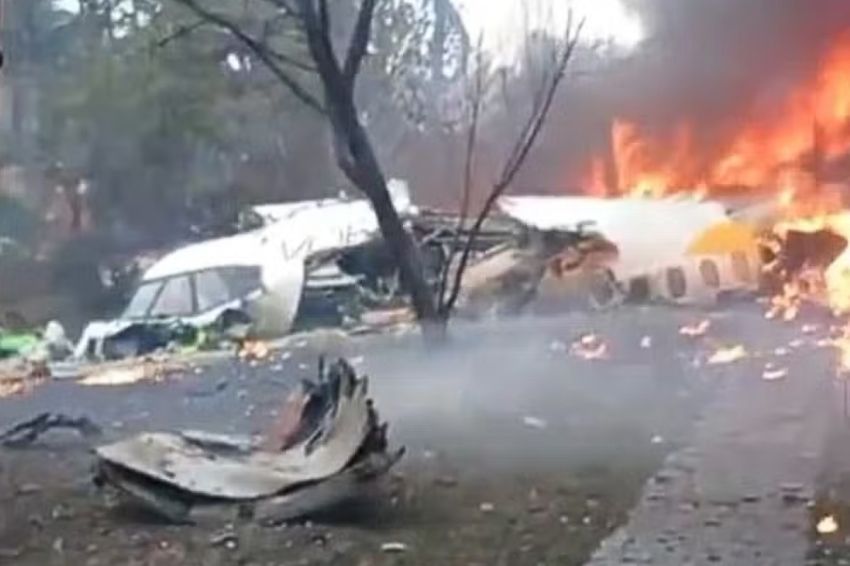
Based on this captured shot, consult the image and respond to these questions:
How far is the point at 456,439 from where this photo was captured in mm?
3596

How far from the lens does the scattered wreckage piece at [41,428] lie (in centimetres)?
390

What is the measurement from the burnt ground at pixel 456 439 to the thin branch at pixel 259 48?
0.76m

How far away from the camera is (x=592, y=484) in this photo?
3041 mm

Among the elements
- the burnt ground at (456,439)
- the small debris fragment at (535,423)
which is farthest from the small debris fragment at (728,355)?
the small debris fragment at (535,423)

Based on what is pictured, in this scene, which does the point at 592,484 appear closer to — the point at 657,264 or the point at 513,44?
the point at 513,44

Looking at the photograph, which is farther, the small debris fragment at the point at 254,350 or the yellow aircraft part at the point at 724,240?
the yellow aircraft part at the point at 724,240

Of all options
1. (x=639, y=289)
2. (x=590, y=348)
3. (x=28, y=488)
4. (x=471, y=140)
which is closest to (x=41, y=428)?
(x=28, y=488)

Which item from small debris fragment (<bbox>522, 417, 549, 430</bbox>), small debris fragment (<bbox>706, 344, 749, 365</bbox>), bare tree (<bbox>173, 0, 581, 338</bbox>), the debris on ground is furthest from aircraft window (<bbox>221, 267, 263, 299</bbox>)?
small debris fragment (<bbox>522, 417, 549, 430</bbox>)

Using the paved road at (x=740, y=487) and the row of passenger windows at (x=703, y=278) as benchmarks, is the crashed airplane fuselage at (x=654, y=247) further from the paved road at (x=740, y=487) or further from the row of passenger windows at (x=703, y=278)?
the paved road at (x=740, y=487)

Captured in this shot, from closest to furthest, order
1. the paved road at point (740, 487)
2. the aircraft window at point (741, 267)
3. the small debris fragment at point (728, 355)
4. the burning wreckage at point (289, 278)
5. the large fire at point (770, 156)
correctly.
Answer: the paved road at point (740, 487) → the small debris fragment at point (728, 355) → the burning wreckage at point (289, 278) → the aircraft window at point (741, 267) → the large fire at point (770, 156)

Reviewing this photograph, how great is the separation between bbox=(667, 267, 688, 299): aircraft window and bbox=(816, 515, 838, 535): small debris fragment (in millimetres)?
4006

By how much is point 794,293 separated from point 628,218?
34.3 inches

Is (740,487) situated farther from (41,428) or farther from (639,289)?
(639,289)

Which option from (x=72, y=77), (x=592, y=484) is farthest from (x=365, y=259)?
(x=592, y=484)
